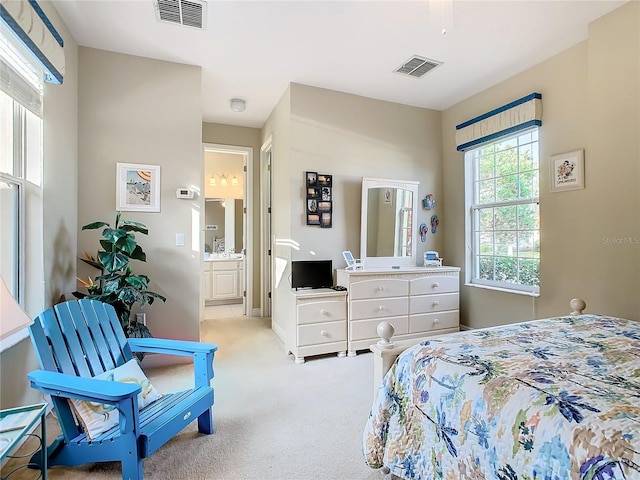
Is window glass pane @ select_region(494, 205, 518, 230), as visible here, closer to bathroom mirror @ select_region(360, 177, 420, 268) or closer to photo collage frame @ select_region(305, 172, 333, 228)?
bathroom mirror @ select_region(360, 177, 420, 268)

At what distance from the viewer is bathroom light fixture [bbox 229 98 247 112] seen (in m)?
3.98

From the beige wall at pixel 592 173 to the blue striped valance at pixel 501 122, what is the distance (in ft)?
0.36

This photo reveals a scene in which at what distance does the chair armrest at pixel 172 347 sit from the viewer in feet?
6.57

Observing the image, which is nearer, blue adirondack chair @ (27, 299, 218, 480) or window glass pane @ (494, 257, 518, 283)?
blue adirondack chair @ (27, 299, 218, 480)

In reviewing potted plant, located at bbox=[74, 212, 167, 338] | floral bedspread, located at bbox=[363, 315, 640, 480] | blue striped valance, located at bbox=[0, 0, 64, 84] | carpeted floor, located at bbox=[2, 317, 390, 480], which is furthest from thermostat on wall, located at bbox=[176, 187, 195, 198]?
floral bedspread, located at bbox=[363, 315, 640, 480]

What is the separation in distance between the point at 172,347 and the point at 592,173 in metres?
3.39

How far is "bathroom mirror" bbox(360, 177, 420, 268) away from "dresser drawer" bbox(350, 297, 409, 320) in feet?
1.64

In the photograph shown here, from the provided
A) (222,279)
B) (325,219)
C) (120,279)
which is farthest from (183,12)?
(222,279)

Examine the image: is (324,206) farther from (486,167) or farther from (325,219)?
(486,167)

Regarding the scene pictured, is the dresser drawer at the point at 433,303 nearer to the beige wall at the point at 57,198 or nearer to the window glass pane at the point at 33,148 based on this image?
the beige wall at the point at 57,198

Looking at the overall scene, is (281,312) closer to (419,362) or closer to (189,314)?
(189,314)

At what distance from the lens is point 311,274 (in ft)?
11.3

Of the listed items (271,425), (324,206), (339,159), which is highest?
(339,159)

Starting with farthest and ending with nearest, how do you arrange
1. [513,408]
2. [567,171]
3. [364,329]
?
1. [364,329]
2. [567,171]
3. [513,408]
